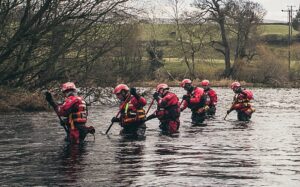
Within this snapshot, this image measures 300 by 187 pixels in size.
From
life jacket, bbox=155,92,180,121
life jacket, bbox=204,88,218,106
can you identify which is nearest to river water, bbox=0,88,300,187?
life jacket, bbox=155,92,180,121

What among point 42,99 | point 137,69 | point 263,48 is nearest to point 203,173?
point 42,99

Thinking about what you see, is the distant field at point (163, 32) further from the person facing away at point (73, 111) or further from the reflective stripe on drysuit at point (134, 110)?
the person facing away at point (73, 111)

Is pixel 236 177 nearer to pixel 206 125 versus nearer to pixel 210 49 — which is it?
pixel 206 125

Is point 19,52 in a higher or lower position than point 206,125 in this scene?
higher

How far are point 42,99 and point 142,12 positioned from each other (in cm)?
696

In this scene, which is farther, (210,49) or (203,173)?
(210,49)

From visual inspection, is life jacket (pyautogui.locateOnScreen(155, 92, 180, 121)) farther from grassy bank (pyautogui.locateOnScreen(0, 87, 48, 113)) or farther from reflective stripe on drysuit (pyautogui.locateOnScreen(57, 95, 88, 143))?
grassy bank (pyautogui.locateOnScreen(0, 87, 48, 113))

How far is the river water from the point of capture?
13188 mm

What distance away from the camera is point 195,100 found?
25016 mm

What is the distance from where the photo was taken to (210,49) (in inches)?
3150

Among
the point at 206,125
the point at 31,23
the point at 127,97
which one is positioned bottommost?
the point at 206,125

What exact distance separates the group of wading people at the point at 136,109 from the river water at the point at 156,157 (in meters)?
0.44

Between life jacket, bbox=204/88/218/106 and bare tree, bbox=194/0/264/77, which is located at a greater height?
bare tree, bbox=194/0/264/77

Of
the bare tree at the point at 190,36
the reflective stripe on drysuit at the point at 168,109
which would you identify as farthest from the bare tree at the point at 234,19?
the reflective stripe on drysuit at the point at 168,109
